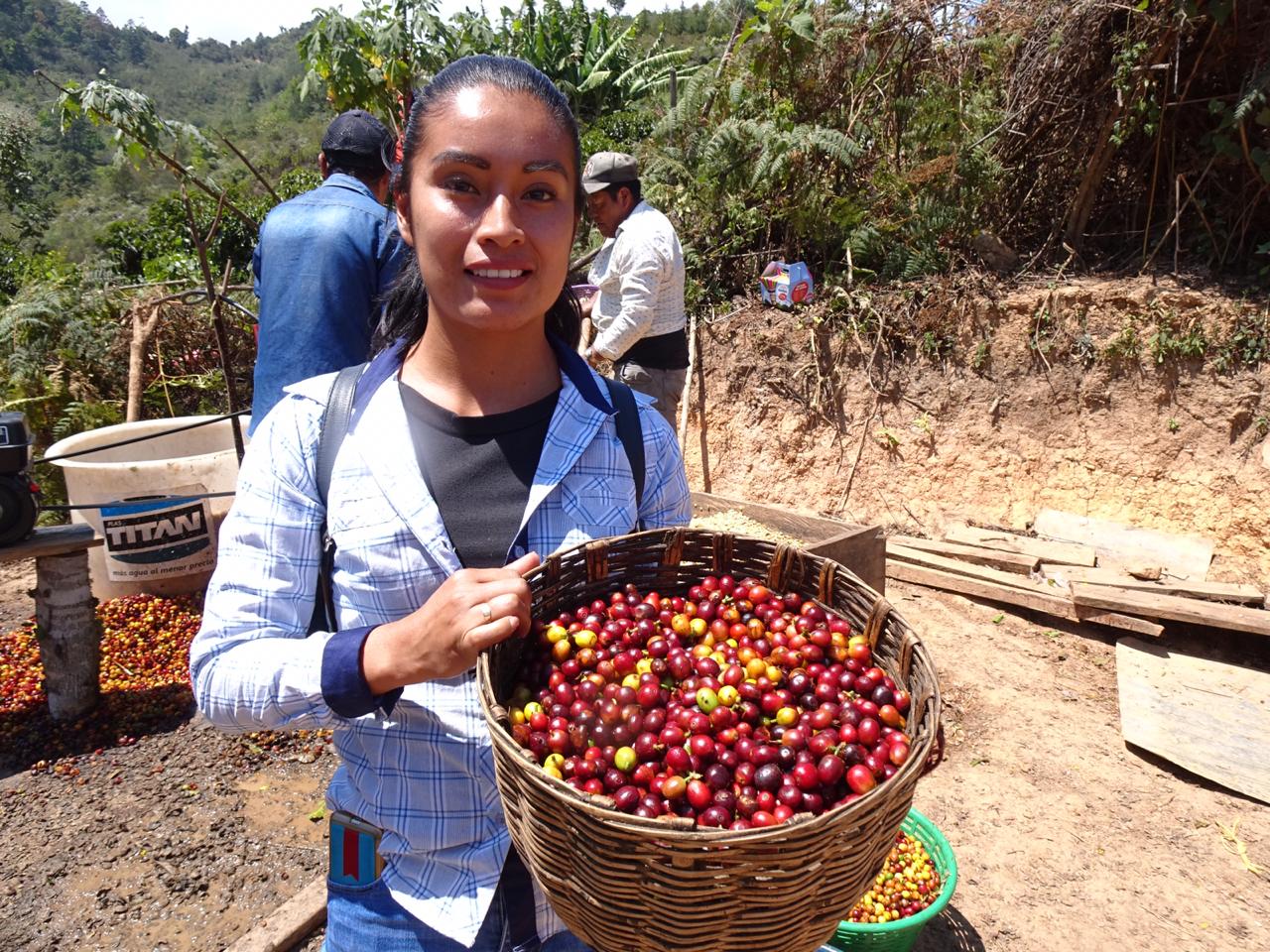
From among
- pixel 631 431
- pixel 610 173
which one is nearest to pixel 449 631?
pixel 631 431

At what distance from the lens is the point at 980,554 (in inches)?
233

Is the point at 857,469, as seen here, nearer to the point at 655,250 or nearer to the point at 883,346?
the point at 883,346

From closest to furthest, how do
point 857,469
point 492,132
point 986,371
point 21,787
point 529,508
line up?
point 492,132
point 529,508
point 21,787
point 986,371
point 857,469

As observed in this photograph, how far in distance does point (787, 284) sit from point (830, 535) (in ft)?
11.4

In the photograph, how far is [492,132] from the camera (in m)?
1.26

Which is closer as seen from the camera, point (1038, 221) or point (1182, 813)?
point (1182, 813)

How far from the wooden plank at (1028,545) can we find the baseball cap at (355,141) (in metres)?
4.96

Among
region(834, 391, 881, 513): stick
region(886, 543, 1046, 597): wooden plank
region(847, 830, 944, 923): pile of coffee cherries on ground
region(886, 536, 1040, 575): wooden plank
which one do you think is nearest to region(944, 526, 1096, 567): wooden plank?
region(886, 536, 1040, 575): wooden plank

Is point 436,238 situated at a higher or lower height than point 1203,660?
higher

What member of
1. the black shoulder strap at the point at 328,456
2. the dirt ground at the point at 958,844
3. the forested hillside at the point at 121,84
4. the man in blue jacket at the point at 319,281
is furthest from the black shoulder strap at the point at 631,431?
the forested hillside at the point at 121,84

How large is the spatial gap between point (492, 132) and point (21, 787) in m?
4.00

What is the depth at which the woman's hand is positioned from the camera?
1.11 meters

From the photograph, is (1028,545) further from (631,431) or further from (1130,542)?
(631,431)

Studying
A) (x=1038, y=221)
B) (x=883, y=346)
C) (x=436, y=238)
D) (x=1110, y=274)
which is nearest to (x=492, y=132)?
(x=436, y=238)
